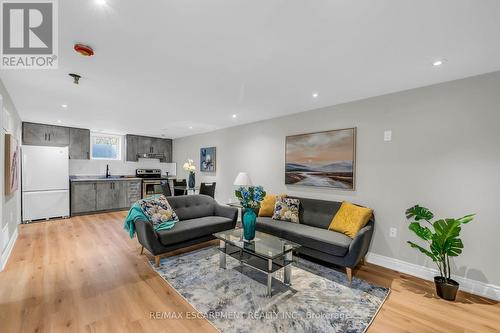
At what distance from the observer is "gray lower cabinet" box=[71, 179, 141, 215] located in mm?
5641

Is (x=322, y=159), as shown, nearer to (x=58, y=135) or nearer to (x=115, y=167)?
(x=115, y=167)

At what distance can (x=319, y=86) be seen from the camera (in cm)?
283

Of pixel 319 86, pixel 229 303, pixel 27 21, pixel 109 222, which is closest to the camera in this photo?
pixel 27 21

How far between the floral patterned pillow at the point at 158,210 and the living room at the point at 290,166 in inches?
1.2

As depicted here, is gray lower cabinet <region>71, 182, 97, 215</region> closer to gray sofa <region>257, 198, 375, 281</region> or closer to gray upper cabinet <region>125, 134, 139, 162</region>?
gray upper cabinet <region>125, 134, 139, 162</region>

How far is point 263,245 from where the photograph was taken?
2.65 metres

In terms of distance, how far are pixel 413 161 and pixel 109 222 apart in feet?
20.3

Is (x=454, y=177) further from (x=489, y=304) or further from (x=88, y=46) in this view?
(x=88, y=46)

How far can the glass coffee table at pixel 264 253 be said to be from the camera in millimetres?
2352

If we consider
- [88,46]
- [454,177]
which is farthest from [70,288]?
[454,177]

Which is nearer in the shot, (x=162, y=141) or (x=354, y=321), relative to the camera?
(x=354, y=321)

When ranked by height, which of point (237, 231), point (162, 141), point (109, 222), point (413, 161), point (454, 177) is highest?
point (162, 141)

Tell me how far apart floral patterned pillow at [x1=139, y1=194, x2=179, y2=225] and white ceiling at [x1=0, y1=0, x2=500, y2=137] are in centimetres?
163

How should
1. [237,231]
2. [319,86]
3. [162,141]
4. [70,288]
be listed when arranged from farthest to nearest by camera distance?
1. [162,141]
2. [237,231]
3. [319,86]
4. [70,288]
